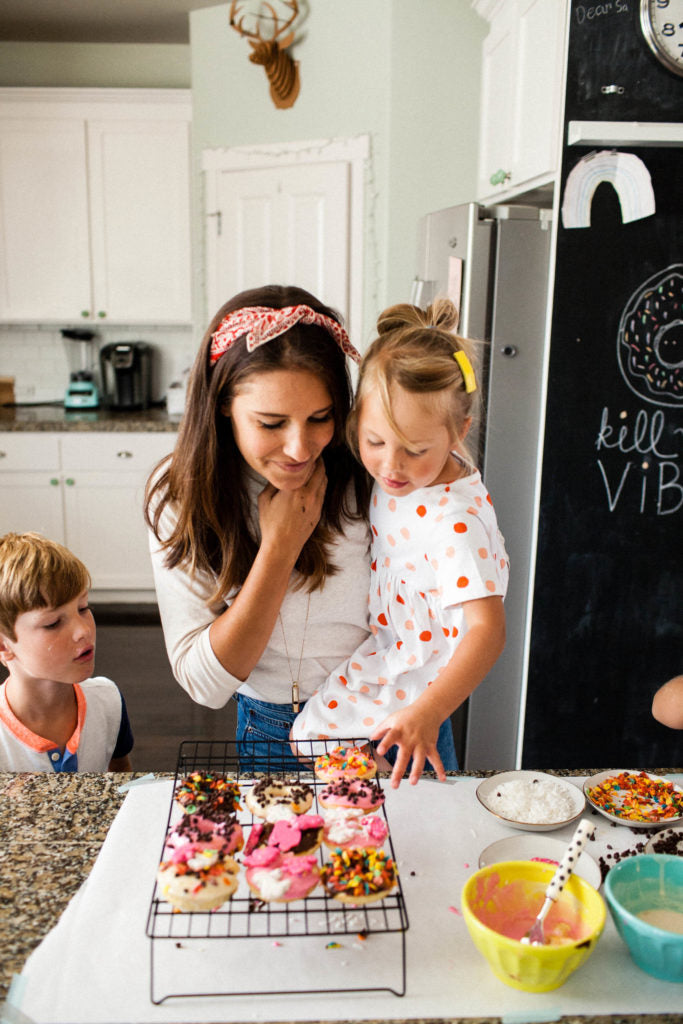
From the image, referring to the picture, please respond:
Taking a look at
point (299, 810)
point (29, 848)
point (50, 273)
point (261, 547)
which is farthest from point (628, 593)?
point (50, 273)

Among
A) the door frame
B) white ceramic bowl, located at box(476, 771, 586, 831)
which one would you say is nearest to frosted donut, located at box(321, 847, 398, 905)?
white ceramic bowl, located at box(476, 771, 586, 831)

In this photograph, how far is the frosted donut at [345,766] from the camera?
115cm

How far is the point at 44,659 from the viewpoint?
4.93ft

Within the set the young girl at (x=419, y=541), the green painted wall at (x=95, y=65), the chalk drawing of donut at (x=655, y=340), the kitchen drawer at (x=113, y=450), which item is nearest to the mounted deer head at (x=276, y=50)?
the green painted wall at (x=95, y=65)

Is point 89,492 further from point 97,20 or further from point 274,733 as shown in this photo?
point 274,733

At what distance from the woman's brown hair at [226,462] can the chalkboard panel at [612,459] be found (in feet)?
3.59

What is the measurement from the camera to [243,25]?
3.94m

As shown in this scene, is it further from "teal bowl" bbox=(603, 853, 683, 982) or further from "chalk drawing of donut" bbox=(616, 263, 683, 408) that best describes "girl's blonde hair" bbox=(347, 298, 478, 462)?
"chalk drawing of donut" bbox=(616, 263, 683, 408)

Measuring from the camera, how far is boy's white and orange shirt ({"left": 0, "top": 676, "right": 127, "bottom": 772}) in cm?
150

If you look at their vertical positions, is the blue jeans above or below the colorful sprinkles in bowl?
below

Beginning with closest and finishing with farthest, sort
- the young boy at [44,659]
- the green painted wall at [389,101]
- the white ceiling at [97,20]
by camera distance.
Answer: the young boy at [44,659], the green painted wall at [389,101], the white ceiling at [97,20]

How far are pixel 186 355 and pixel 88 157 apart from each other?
1.15m

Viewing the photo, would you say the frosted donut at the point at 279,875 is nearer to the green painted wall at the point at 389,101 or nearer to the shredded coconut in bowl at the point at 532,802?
the shredded coconut in bowl at the point at 532,802

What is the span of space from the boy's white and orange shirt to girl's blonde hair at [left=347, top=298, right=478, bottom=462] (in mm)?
698
